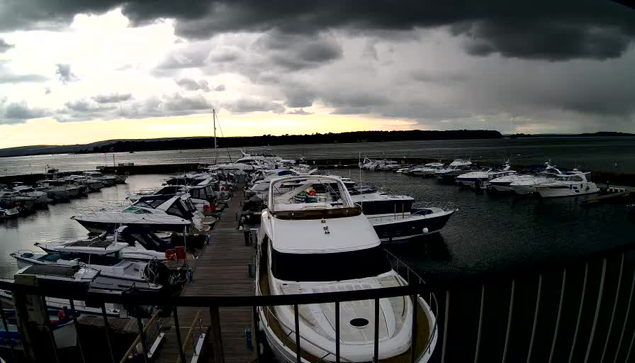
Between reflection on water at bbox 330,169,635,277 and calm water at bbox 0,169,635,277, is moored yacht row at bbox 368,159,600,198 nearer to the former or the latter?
reflection on water at bbox 330,169,635,277

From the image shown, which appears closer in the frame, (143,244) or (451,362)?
(451,362)

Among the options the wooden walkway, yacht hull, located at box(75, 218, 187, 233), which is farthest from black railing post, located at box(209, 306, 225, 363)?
yacht hull, located at box(75, 218, 187, 233)

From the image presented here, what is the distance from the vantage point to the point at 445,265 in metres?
19.0

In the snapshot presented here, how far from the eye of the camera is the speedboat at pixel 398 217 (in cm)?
2145

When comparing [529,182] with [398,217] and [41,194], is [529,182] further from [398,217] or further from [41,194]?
[41,194]

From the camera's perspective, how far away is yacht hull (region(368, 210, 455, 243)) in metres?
21.3

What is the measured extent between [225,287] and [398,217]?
12.7m

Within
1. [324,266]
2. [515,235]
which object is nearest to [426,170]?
[515,235]

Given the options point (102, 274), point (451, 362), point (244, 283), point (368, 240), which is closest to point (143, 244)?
point (102, 274)

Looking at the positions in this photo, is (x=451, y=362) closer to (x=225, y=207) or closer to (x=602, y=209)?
(x=225, y=207)

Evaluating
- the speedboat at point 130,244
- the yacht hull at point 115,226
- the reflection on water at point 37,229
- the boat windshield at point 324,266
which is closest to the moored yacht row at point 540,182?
the yacht hull at point 115,226

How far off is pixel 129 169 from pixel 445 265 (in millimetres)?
78959

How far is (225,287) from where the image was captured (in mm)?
12758

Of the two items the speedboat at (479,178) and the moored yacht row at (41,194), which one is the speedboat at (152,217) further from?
the speedboat at (479,178)
